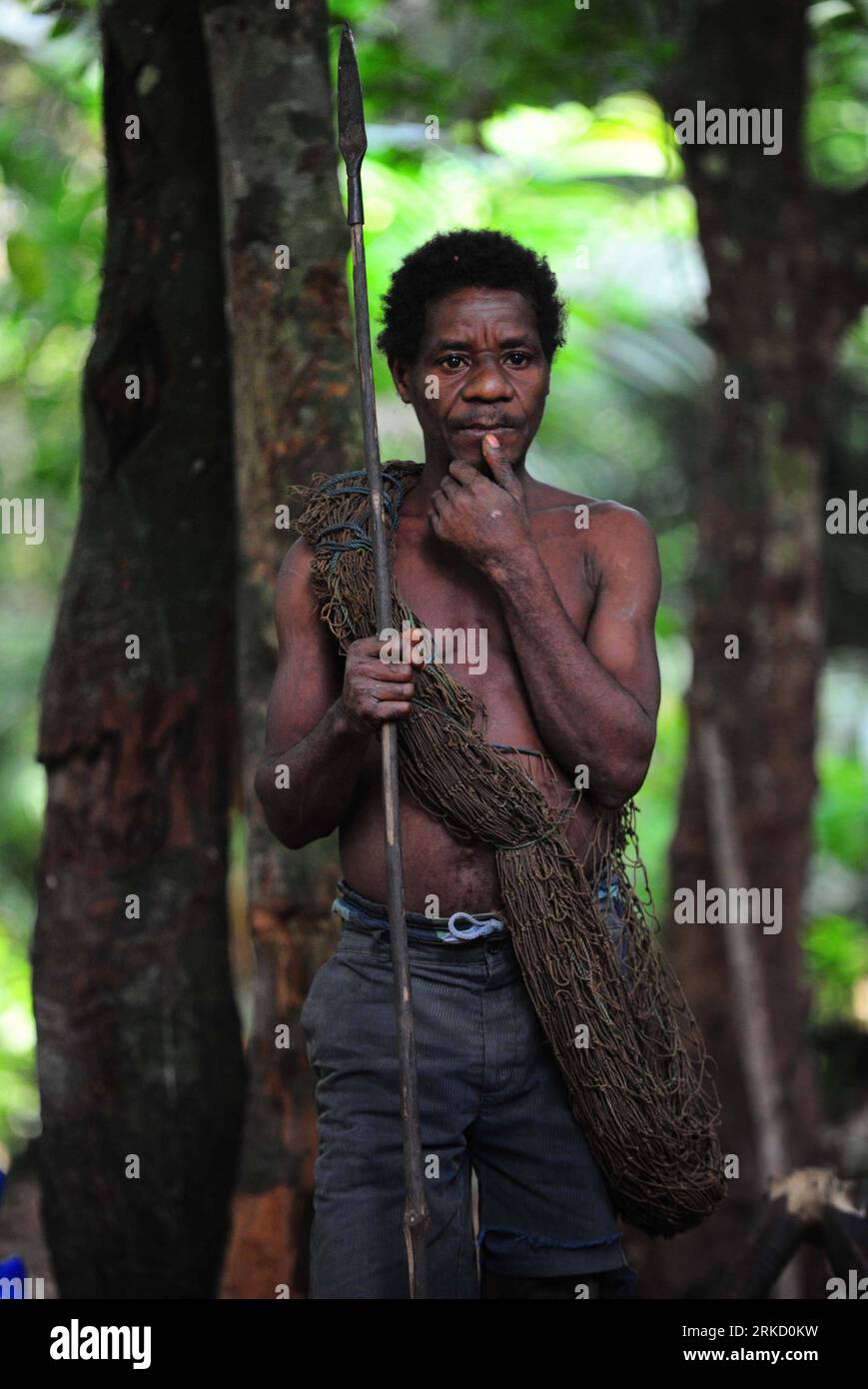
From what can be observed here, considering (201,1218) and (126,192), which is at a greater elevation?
(126,192)

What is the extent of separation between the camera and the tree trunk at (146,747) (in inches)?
163

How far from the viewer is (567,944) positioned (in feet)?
8.87

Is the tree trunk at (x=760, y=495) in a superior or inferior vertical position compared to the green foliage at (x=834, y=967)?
superior

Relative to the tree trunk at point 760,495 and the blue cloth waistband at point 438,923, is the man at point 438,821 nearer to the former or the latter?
the blue cloth waistband at point 438,923

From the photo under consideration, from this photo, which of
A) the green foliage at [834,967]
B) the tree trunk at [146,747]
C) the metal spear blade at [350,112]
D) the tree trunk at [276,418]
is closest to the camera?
the metal spear blade at [350,112]

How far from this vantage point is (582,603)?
2822 mm

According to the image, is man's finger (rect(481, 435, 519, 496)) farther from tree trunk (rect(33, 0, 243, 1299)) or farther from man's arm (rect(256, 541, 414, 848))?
tree trunk (rect(33, 0, 243, 1299))

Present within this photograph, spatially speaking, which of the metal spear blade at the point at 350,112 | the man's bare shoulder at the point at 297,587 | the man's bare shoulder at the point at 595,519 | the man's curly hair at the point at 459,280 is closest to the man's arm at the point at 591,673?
the man's bare shoulder at the point at 595,519

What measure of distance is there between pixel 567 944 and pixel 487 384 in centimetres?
99

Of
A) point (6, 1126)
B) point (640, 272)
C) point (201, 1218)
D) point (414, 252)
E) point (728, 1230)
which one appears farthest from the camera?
point (640, 272)

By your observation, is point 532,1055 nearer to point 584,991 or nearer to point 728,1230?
point 584,991

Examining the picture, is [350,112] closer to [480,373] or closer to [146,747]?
[480,373]

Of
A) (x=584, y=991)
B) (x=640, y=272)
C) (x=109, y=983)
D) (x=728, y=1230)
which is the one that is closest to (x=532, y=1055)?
(x=584, y=991)
